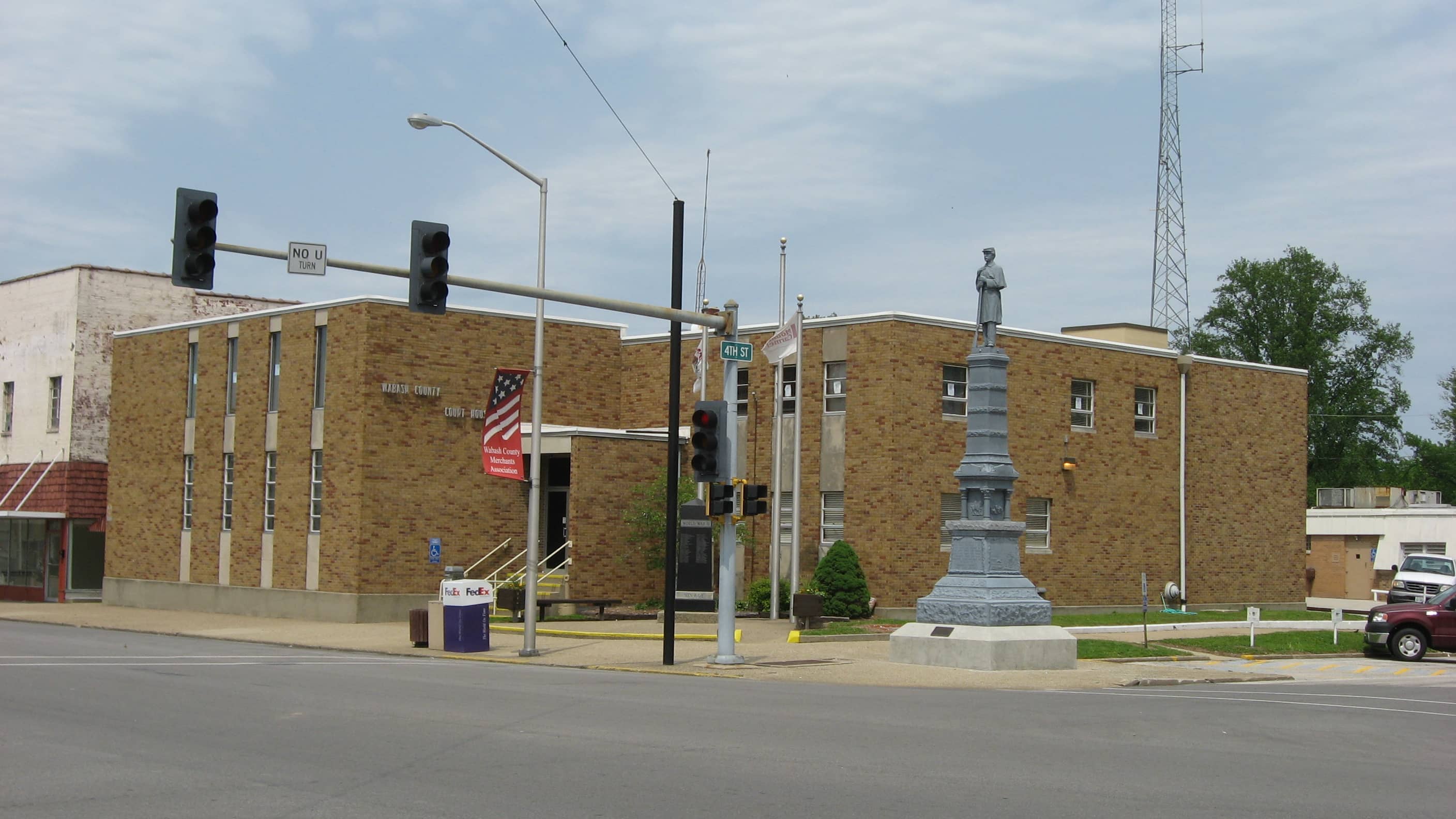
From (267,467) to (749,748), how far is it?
1074 inches

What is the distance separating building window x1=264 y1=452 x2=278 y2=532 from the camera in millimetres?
36281

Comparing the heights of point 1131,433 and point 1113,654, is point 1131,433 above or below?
above

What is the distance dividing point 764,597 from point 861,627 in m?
3.77

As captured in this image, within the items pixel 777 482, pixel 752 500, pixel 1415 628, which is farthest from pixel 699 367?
pixel 1415 628

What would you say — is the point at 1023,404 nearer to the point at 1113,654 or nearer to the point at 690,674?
the point at 1113,654

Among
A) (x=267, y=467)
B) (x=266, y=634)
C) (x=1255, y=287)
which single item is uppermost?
(x=1255, y=287)

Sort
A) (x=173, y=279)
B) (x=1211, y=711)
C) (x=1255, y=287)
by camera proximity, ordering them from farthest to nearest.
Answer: (x=1255, y=287) < (x=1211, y=711) < (x=173, y=279)

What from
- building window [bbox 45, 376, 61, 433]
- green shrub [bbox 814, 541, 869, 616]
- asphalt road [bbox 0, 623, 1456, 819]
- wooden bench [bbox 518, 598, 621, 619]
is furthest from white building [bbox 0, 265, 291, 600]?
asphalt road [bbox 0, 623, 1456, 819]

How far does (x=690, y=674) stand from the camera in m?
21.1

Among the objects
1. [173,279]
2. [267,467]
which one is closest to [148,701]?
[173,279]

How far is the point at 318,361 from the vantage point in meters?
35.2

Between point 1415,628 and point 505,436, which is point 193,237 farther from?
point 1415,628

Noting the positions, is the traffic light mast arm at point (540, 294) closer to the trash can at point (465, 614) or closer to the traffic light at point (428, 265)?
the traffic light at point (428, 265)

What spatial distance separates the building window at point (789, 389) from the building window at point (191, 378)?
16837mm
